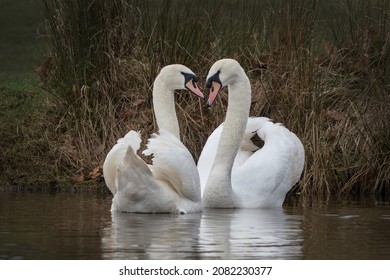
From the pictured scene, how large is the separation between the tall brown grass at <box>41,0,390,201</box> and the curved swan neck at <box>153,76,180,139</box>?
1.58 meters

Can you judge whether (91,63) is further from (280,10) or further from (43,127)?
(280,10)

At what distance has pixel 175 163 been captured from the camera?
1148 cm

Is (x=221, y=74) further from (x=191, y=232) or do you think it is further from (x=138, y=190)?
(x=191, y=232)

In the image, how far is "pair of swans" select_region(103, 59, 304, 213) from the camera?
11711mm

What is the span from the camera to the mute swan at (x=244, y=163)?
12570 mm

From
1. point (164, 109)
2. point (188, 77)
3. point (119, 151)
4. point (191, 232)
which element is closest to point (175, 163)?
point (119, 151)

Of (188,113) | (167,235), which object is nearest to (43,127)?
(188,113)

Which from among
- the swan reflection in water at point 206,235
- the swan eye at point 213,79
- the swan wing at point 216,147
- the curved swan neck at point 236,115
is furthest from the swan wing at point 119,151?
the swan wing at point 216,147

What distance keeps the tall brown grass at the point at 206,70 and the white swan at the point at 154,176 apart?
242cm

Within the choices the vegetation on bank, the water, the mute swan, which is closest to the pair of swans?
the mute swan

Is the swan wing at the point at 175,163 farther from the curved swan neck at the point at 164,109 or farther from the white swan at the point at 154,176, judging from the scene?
the curved swan neck at the point at 164,109

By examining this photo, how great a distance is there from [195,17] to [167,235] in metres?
5.37

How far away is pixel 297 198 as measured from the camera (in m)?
13.9
